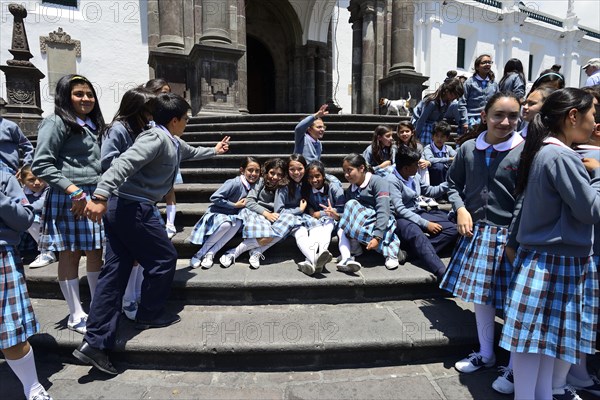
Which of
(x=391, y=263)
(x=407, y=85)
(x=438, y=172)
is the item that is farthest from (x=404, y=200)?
(x=407, y=85)

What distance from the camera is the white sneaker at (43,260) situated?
3441 millimetres

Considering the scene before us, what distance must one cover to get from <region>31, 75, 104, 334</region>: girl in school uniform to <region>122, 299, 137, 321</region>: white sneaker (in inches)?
11.0

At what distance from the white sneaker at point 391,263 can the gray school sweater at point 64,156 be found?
256cm

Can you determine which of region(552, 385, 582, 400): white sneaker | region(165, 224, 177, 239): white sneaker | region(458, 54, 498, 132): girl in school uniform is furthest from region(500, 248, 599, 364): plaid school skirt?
region(458, 54, 498, 132): girl in school uniform

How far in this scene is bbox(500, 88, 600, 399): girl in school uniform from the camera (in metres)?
1.83

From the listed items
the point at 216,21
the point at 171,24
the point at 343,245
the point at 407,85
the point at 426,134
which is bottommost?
the point at 343,245

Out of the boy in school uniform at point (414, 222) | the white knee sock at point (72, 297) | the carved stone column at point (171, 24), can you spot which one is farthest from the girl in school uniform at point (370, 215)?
the carved stone column at point (171, 24)

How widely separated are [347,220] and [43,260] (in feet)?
9.88

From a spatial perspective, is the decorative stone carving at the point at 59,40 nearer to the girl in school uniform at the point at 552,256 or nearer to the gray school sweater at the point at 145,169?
the gray school sweater at the point at 145,169

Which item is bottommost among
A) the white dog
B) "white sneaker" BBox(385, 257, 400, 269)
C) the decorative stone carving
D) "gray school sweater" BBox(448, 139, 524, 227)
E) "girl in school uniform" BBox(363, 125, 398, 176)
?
"white sneaker" BBox(385, 257, 400, 269)

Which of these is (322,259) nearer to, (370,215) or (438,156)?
(370,215)

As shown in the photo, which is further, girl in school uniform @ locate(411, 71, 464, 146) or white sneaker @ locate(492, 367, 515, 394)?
girl in school uniform @ locate(411, 71, 464, 146)

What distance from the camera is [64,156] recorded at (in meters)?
2.59

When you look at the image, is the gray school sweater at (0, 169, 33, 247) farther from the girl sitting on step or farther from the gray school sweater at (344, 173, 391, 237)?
the gray school sweater at (344, 173, 391, 237)
